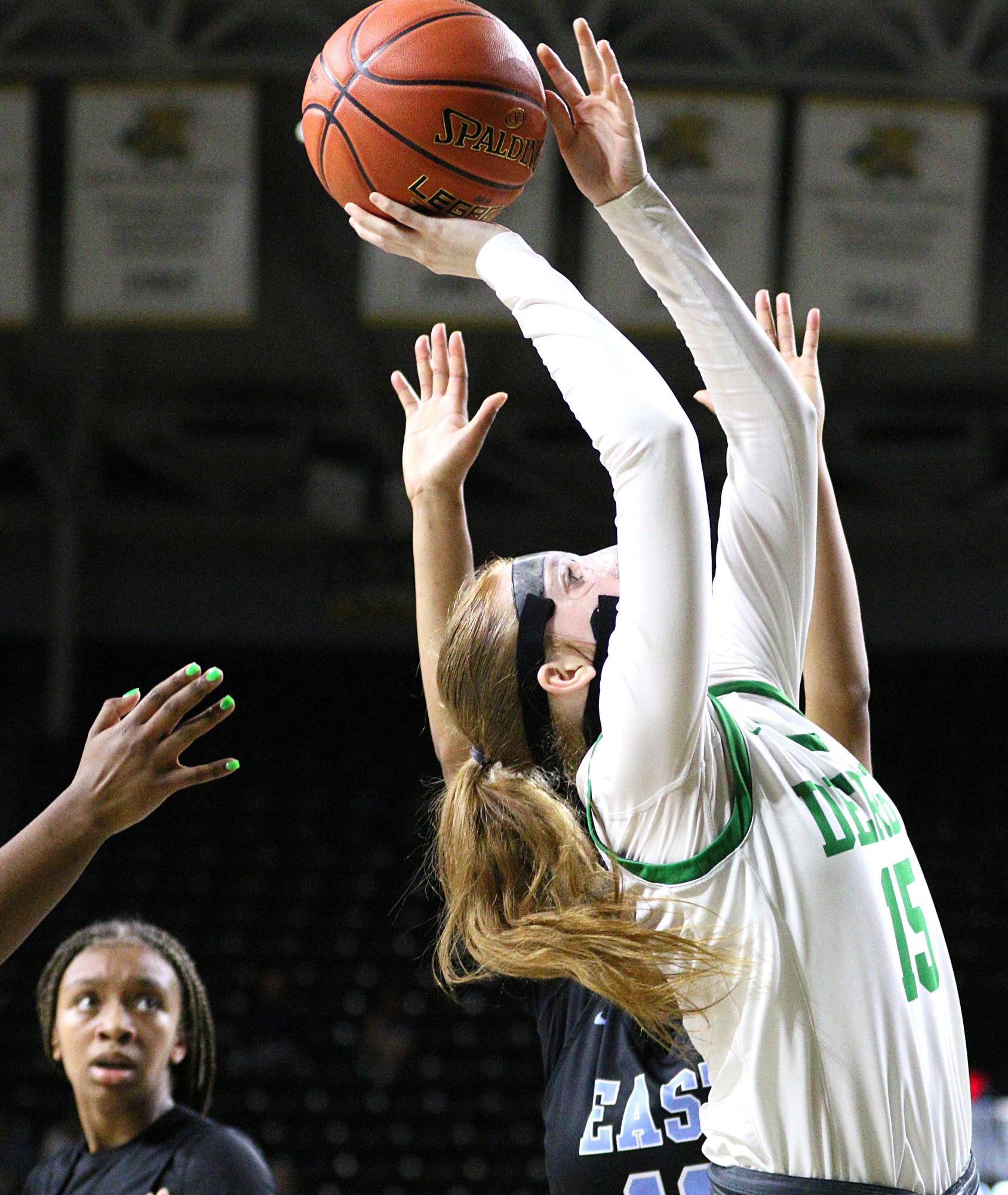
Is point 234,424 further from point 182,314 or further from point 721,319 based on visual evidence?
point 721,319

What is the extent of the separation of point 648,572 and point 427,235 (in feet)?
1.99

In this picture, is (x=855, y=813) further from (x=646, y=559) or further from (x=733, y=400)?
(x=733, y=400)

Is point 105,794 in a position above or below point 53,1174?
above

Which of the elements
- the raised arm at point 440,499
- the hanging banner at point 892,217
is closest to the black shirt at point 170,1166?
the raised arm at point 440,499

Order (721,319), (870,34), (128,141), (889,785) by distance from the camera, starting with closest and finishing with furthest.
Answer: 1. (721,319)
2. (128,141)
3. (870,34)
4. (889,785)

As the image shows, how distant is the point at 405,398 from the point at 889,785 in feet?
31.0

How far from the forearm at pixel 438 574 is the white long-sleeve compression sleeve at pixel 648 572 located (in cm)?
61

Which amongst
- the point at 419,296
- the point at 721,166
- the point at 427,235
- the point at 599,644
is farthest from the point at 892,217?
the point at 599,644

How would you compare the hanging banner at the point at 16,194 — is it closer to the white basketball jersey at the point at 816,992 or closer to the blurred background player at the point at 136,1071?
the blurred background player at the point at 136,1071

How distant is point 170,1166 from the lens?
2383mm

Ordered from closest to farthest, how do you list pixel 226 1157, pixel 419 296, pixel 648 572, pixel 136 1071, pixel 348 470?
pixel 648 572
pixel 226 1157
pixel 136 1071
pixel 419 296
pixel 348 470

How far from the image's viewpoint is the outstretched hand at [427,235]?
1.73m

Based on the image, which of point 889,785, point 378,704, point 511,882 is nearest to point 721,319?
point 511,882

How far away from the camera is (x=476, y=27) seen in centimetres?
212
